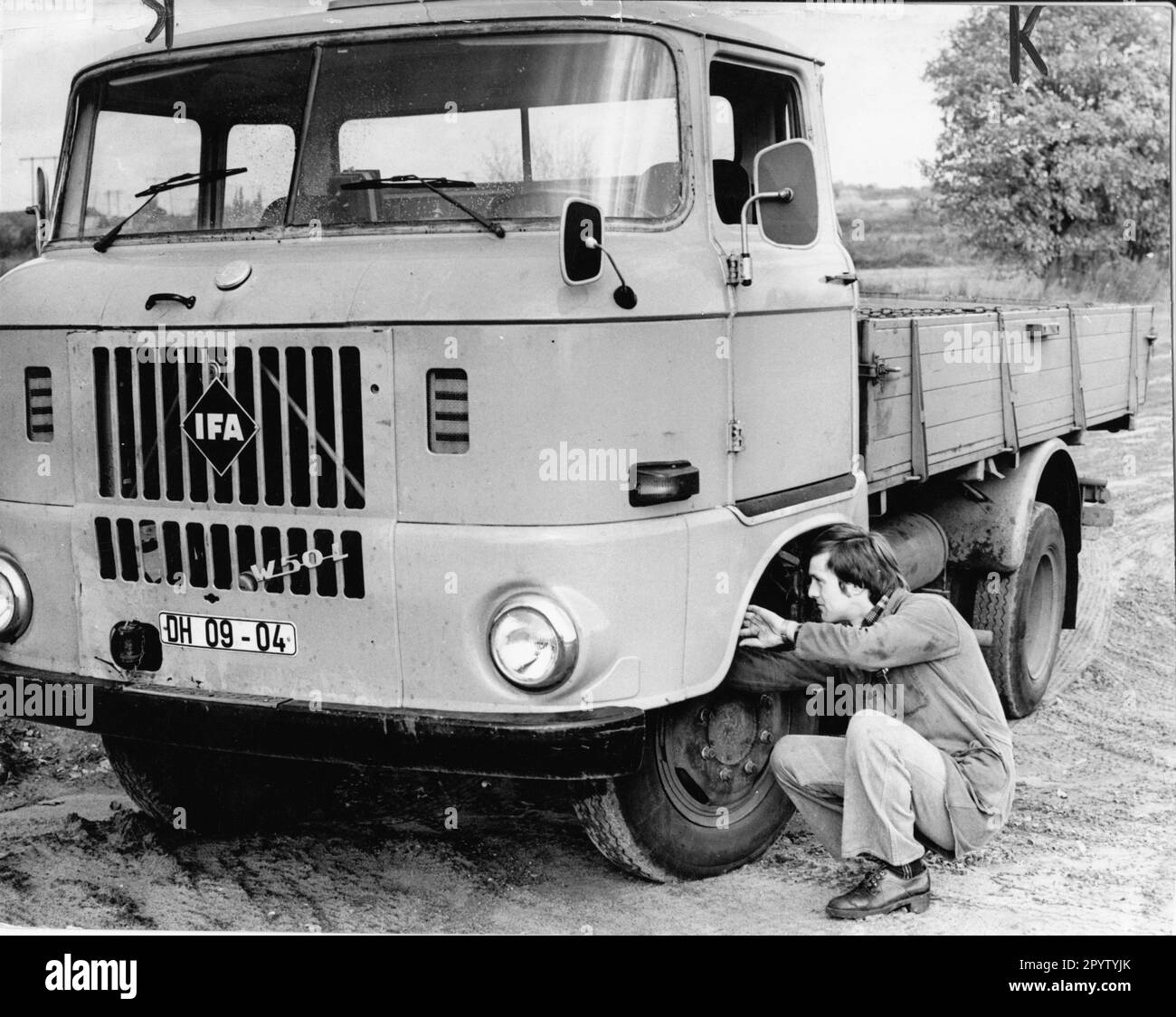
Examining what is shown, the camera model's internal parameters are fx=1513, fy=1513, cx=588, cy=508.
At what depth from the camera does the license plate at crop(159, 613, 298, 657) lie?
4117 millimetres

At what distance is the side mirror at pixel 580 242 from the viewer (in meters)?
3.78

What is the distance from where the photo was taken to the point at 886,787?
429 centimetres

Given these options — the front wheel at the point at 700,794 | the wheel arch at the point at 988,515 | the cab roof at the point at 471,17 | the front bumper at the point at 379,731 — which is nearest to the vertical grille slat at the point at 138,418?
the front bumper at the point at 379,731

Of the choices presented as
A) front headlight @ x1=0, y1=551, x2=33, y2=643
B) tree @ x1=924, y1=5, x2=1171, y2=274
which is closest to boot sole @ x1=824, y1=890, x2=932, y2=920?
front headlight @ x1=0, y1=551, x2=33, y2=643

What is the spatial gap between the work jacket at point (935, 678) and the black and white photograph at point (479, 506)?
1 centimetres

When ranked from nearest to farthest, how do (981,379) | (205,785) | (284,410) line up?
(284,410), (205,785), (981,379)

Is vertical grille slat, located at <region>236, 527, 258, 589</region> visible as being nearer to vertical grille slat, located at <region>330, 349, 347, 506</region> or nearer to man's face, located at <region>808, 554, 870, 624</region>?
vertical grille slat, located at <region>330, 349, 347, 506</region>

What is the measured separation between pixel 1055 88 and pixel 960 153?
2571 mm

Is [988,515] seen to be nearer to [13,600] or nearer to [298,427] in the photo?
[298,427]

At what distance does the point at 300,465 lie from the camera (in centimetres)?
404

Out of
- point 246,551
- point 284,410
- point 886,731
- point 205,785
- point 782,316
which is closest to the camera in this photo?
point 284,410
